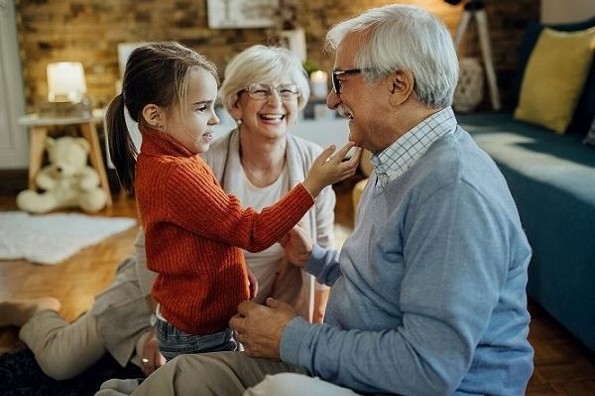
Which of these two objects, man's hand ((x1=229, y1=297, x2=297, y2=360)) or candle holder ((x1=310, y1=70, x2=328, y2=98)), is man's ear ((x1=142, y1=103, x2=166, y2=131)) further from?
candle holder ((x1=310, y1=70, x2=328, y2=98))

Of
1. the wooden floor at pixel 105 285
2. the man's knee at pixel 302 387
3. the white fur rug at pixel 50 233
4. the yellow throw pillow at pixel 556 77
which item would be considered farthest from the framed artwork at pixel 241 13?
the man's knee at pixel 302 387

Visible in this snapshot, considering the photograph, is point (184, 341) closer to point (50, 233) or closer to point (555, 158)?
point (555, 158)

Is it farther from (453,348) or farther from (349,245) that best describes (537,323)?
(453,348)

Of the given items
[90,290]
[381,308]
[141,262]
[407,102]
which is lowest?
[90,290]

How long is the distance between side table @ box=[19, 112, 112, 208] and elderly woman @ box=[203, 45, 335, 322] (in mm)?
2574

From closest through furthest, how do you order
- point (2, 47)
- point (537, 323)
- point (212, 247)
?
1. point (212, 247)
2. point (537, 323)
3. point (2, 47)

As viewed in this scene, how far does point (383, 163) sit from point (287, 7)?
12.6 ft


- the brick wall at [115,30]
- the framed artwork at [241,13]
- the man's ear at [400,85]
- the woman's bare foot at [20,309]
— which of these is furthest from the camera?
the framed artwork at [241,13]

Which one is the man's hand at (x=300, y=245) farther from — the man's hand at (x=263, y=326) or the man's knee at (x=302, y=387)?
the man's knee at (x=302, y=387)

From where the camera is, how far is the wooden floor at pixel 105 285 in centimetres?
213

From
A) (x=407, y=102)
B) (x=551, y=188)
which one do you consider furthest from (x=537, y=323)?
(x=407, y=102)

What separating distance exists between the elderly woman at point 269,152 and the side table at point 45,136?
2574 mm

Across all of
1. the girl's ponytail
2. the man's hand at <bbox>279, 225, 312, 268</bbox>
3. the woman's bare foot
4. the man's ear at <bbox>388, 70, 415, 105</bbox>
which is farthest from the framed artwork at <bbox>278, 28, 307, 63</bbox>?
the man's ear at <bbox>388, 70, 415, 105</bbox>

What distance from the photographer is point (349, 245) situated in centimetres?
130
